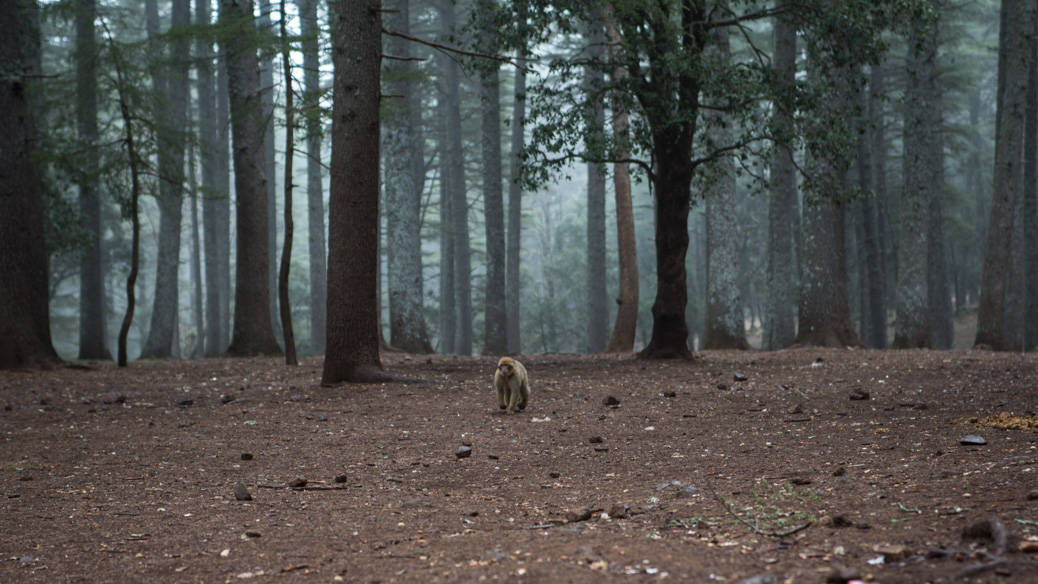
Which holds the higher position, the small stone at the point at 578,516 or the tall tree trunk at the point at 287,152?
the tall tree trunk at the point at 287,152

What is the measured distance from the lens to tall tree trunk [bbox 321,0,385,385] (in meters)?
9.79

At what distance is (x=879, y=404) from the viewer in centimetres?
770

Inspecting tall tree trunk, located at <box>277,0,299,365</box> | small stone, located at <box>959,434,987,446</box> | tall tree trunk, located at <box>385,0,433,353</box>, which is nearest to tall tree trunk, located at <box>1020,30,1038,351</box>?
tall tree trunk, located at <box>385,0,433,353</box>

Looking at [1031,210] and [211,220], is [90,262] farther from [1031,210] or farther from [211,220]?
[1031,210]

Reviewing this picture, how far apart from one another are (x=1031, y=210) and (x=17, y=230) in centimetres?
2243

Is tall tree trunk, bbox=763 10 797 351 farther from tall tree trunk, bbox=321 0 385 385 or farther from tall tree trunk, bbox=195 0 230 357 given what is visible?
tall tree trunk, bbox=195 0 230 357

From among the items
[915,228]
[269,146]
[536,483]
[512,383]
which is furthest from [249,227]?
[269,146]

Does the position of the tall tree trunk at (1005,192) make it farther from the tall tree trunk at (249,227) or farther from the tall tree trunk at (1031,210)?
the tall tree trunk at (249,227)

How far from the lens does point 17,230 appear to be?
1203 centimetres

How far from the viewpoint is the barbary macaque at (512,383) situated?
8.13 meters

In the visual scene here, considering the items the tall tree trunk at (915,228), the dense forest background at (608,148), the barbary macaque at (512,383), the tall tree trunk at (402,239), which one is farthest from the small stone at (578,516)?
the tall tree trunk at (915,228)

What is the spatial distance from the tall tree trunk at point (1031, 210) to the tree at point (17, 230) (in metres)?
21.5

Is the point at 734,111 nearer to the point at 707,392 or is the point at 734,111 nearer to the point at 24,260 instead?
the point at 707,392

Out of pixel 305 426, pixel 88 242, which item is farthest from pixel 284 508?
pixel 88 242
